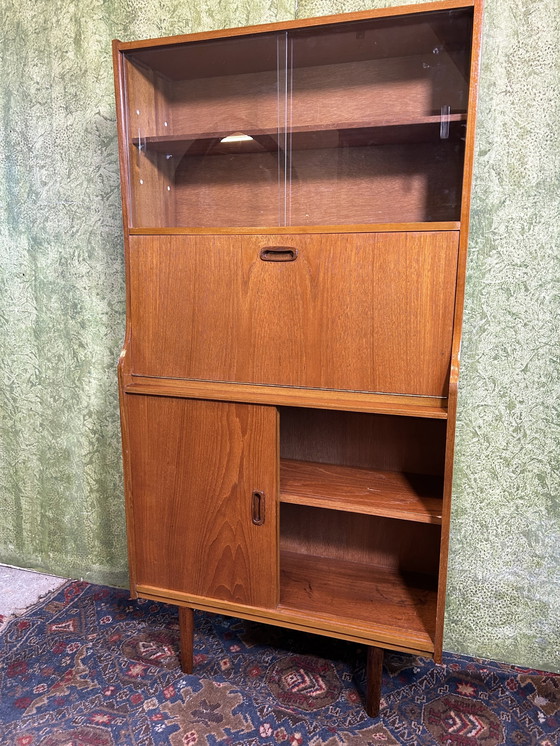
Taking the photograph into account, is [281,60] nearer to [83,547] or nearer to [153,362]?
[153,362]

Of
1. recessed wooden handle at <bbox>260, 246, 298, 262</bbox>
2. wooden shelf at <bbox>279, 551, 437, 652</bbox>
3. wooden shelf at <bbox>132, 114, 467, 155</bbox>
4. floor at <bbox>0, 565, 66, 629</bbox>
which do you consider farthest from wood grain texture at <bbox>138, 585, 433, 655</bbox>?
wooden shelf at <bbox>132, 114, 467, 155</bbox>

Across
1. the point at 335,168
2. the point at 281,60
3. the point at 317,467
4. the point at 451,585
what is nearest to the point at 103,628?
the point at 317,467

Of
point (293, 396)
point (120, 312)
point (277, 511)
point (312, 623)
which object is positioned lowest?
point (312, 623)

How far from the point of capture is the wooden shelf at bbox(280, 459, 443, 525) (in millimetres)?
1448

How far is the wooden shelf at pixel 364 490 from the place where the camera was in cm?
145

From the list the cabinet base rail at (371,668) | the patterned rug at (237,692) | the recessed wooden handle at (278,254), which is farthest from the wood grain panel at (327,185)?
the patterned rug at (237,692)

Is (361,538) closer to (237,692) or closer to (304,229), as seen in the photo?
(237,692)

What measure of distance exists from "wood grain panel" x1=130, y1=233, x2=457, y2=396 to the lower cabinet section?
0.45ft

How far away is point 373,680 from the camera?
1.53 metres

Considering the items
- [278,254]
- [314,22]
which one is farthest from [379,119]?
[278,254]

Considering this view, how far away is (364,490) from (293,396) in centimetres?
37

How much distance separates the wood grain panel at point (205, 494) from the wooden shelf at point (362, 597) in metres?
0.13

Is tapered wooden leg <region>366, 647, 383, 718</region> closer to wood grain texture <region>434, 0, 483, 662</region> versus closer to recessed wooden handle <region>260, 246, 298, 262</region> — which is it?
wood grain texture <region>434, 0, 483, 662</region>

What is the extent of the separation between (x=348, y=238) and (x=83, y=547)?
1.68 meters
